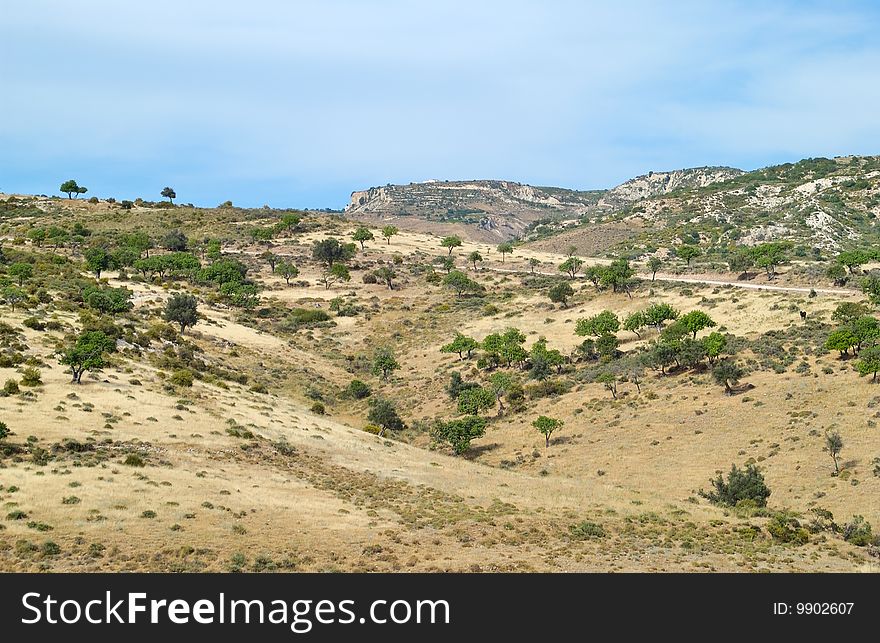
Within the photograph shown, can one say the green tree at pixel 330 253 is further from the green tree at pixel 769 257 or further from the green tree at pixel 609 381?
the green tree at pixel 769 257

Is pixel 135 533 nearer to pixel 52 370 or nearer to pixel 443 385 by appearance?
pixel 52 370

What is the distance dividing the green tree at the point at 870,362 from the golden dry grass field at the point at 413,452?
1.53 m

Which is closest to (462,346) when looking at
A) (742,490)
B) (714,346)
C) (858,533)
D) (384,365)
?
(384,365)

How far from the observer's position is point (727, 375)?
61.8 meters

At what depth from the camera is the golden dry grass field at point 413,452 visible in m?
30.4

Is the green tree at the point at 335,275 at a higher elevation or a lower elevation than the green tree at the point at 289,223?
lower

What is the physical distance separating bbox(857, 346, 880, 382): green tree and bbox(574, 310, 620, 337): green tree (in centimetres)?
2810

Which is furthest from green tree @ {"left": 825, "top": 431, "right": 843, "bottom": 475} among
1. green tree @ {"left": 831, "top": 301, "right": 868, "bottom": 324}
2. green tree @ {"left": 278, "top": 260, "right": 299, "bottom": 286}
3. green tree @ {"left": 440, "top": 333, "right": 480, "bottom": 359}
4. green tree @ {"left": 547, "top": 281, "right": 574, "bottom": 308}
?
green tree @ {"left": 278, "top": 260, "right": 299, "bottom": 286}

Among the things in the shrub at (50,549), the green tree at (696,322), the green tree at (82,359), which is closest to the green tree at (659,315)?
the green tree at (696,322)

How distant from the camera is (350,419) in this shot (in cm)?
7106

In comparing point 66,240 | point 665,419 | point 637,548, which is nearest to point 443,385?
point 665,419

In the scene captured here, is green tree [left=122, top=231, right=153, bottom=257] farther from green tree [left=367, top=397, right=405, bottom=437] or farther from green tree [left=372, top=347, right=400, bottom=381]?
green tree [left=367, top=397, right=405, bottom=437]

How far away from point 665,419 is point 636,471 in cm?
979

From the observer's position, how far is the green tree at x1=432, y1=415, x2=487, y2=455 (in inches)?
2376
